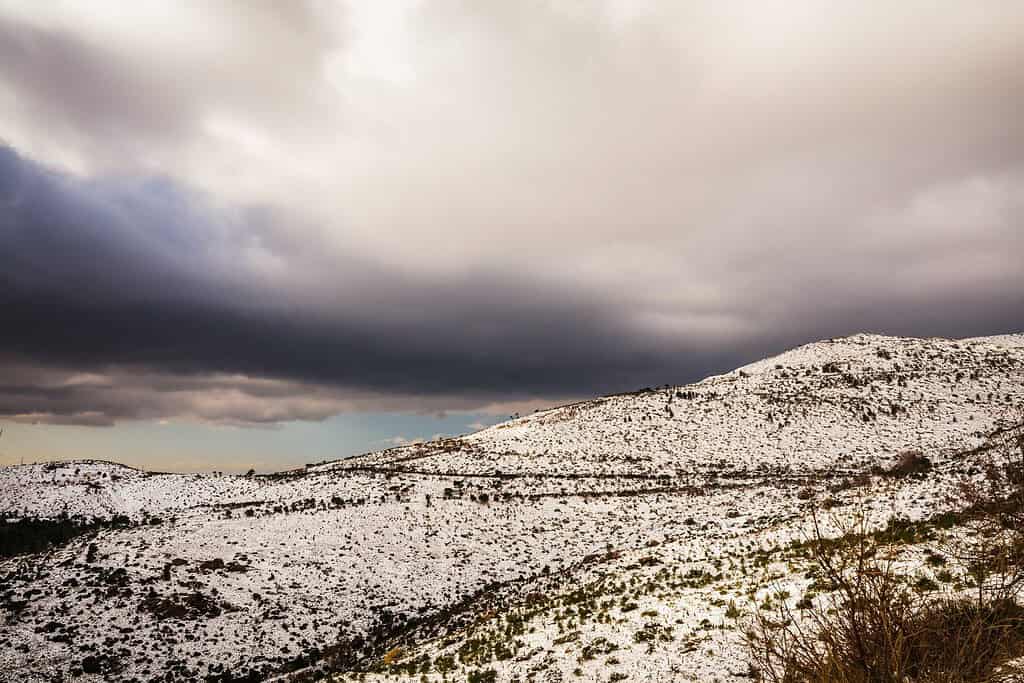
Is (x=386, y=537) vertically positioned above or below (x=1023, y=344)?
below

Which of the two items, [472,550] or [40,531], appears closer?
[472,550]

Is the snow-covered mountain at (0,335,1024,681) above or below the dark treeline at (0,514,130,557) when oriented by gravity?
below

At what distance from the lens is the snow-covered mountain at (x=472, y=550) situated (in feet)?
58.8

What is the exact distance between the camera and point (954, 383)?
68875 mm

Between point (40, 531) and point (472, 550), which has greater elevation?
point (40, 531)

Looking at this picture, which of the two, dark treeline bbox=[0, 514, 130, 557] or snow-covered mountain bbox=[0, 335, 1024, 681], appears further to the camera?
dark treeline bbox=[0, 514, 130, 557]

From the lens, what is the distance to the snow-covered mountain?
58.8 ft

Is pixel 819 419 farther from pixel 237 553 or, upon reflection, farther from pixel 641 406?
pixel 237 553

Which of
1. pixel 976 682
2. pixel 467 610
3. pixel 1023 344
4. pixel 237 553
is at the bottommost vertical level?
pixel 467 610

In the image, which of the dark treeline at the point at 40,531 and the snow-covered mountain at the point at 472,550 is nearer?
the snow-covered mountain at the point at 472,550

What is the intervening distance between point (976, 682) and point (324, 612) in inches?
1011

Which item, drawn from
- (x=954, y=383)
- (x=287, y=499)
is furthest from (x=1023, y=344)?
(x=287, y=499)

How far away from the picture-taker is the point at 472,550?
32656 mm

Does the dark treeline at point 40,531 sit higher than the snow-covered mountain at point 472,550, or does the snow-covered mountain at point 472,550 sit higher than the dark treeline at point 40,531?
the dark treeline at point 40,531
